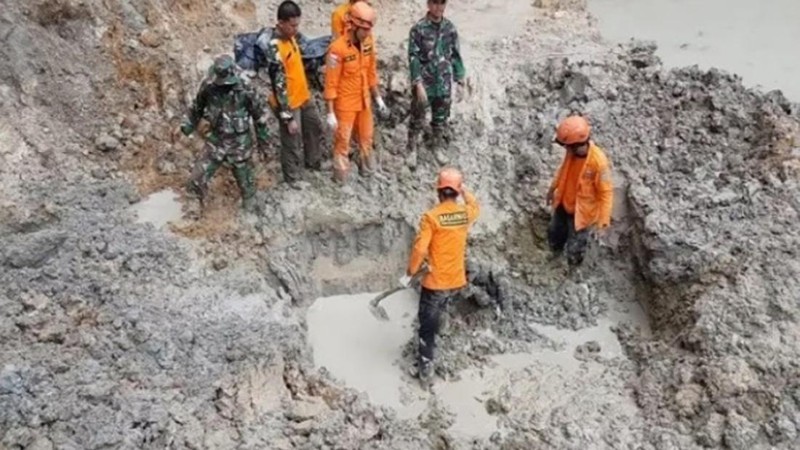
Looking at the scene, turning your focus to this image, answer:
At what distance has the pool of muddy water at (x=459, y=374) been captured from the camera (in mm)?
6469

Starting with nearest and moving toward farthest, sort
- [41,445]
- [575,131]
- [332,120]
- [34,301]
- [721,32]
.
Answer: [41,445]
[34,301]
[575,131]
[332,120]
[721,32]

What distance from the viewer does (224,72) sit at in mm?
6457

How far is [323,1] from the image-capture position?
31.3 ft

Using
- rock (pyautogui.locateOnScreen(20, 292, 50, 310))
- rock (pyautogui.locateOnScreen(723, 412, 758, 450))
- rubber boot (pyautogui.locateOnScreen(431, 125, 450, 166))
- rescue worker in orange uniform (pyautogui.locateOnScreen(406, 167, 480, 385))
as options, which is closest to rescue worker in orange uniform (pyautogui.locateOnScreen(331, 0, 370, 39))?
rubber boot (pyautogui.locateOnScreen(431, 125, 450, 166))

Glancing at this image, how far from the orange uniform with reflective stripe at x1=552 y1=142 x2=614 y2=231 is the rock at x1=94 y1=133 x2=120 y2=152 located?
3.76 metres

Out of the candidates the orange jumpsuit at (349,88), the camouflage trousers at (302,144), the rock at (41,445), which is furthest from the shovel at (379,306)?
the rock at (41,445)

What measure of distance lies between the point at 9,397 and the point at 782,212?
578 centimetres

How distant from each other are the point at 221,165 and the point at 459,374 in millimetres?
2515

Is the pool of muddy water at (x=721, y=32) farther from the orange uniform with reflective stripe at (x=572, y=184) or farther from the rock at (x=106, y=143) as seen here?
the rock at (x=106, y=143)

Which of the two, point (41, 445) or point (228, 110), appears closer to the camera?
point (41, 445)

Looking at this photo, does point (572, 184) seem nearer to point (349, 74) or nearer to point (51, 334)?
point (349, 74)

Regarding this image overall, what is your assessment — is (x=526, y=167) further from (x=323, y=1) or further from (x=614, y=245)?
(x=323, y=1)

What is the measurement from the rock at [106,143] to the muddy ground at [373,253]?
18 millimetres

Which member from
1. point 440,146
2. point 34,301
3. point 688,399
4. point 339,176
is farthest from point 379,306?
point 34,301
